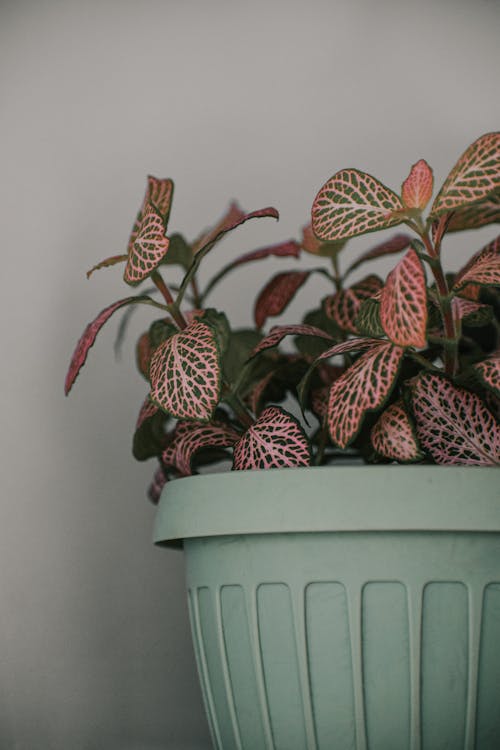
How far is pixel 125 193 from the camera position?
1265 mm

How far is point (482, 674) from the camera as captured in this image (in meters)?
0.76

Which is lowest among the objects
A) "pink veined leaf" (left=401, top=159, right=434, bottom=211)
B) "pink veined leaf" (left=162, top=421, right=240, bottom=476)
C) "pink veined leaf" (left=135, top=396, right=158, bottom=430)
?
"pink veined leaf" (left=162, top=421, right=240, bottom=476)

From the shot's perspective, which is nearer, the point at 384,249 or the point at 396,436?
the point at 396,436

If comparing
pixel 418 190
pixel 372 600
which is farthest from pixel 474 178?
pixel 372 600

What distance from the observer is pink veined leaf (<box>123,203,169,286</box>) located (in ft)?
2.70

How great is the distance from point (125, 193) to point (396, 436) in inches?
26.1

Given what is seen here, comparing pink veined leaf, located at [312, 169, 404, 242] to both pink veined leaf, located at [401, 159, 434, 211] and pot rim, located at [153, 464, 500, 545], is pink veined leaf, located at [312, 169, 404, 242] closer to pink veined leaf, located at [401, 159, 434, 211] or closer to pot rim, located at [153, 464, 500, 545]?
pink veined leaf, located at [401, 159, 434, 211]

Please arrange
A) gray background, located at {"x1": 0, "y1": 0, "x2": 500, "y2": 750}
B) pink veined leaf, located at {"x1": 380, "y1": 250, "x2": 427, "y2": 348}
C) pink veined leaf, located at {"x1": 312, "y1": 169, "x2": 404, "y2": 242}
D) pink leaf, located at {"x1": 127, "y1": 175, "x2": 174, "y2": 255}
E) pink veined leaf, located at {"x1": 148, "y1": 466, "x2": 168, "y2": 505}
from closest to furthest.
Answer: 1. pink veined leaf, located at {"x1": 380, "y1": 250, "x2": 427, "y2": 348}
2. pink veined leaf, located at {"x1": 312, "y1": 169, "x2": 404, "y2": 242}
3. pink leaf, located at {"x1": 127, "y1": 175, "x2": 174, "y2": 255}
4. pink veined leaf, located at {"x1": 148, "y1": 466, "x2": 168, "y2": 505}
5. gray background, located at {"x1": 0, "y1": 0, "x2": 500, "y2": 750}

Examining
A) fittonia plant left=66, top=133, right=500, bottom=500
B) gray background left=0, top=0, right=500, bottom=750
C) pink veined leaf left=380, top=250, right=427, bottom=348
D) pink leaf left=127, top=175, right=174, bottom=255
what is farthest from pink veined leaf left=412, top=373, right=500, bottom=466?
gray background left=0, top=0, right=500, bottom=750

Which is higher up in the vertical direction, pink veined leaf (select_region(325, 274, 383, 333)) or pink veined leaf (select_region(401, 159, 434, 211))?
pink veined leaf (select_region(401, 159, 434, 211))

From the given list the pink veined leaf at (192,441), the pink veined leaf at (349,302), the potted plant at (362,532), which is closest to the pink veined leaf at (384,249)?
the pink veined leaf at (349,302)

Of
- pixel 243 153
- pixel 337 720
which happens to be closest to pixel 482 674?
pixel 337 720

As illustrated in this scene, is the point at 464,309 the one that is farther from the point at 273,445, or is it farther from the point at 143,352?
the point at 143,352

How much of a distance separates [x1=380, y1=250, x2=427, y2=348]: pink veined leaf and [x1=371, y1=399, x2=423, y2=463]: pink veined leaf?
0.11 meters
